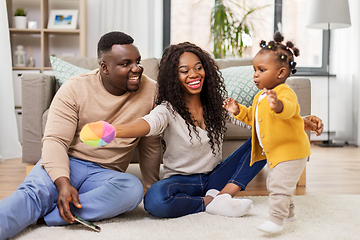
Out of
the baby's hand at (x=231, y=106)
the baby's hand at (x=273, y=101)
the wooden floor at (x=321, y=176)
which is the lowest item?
the wooden floor at (x=321, y=176)

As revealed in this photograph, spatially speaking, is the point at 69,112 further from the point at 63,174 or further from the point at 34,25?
the point at 34,25

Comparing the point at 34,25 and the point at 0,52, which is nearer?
the point at 0,52

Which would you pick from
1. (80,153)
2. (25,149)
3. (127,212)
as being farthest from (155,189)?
(25,149)

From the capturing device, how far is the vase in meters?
3.21

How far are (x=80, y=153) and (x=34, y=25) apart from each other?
249 cm

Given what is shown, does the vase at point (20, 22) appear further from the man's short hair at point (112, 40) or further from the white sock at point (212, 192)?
the white sock at point (212, 192)

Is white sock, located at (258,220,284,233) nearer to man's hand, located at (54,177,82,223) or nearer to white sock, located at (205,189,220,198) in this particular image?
white sock, located at (205,189,220,198)

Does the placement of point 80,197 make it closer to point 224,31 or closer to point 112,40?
point 112,40

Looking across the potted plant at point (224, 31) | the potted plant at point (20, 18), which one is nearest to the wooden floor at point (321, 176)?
the potted plant at point (224, 31)

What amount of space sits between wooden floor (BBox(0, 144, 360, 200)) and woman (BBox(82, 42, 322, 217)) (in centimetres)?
37

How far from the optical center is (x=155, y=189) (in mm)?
1266

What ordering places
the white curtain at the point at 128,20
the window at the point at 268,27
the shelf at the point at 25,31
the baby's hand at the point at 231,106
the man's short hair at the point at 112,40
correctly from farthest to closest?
the window at the point at 268,27
the white curtain at the point at 128,20
the shelf at the point at 25,31
the man's short hair at the point at 112,40
the baby's hand at the point at 231,106

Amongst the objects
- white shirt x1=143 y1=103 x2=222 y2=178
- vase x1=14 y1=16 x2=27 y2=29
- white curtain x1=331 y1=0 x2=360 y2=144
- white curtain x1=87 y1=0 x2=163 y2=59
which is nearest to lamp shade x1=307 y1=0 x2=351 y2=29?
white curtain x1=331 y1=0 x2=360 y2=144

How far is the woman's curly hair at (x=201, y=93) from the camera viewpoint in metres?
1.33
